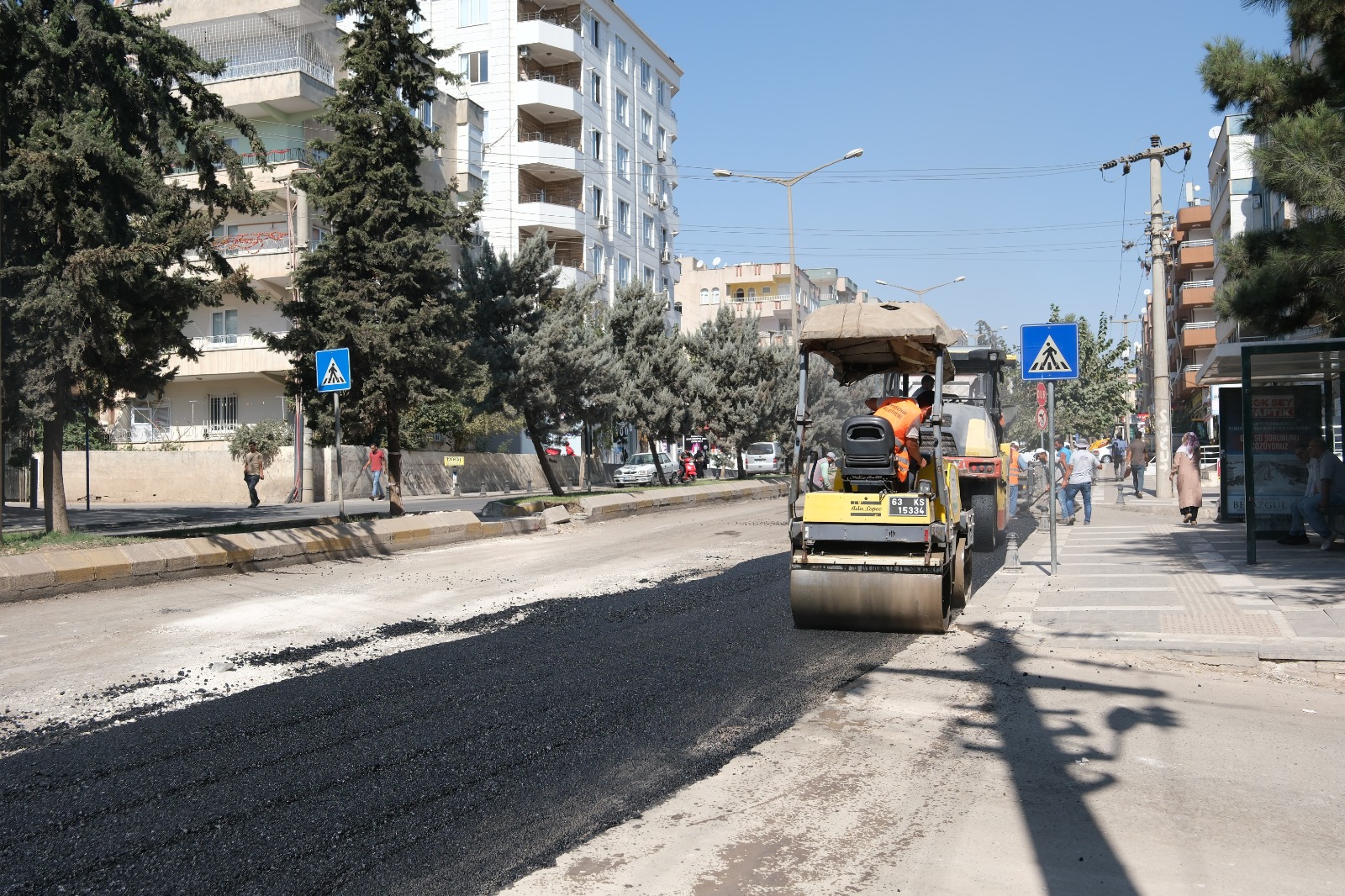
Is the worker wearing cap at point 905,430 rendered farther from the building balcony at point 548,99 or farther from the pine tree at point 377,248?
the building balcony at point 548,99

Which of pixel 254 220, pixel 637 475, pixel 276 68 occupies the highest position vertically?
pixel 276 68

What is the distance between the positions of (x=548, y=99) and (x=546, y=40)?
9.38 ft

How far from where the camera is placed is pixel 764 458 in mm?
50250

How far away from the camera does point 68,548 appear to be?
43.8 feet

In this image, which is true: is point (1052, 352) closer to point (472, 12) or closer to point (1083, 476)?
point (1083, 476)

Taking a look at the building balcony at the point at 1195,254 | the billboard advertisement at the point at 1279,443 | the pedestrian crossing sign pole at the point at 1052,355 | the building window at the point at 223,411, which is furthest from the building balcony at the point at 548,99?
the pedestrian crossing sign pole at the point at 1052,355

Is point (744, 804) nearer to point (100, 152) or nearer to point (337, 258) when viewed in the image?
point (100, 152)

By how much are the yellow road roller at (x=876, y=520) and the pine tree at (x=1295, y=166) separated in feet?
14.6

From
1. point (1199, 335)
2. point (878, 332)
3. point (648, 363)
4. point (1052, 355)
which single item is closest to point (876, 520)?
→ point (878, 332)

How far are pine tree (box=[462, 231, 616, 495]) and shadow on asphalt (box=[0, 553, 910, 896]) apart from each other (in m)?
16.4

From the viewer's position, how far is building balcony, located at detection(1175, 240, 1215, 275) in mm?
66312

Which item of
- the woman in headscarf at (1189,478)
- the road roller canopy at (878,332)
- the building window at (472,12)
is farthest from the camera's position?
the building window at (472,12)

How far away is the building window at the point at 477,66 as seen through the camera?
51.8 metres

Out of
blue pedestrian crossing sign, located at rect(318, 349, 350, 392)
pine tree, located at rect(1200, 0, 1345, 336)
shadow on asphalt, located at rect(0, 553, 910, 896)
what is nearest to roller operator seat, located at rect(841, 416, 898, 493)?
shadow on asphalt, located at rect(0, 553, 910, 896)
